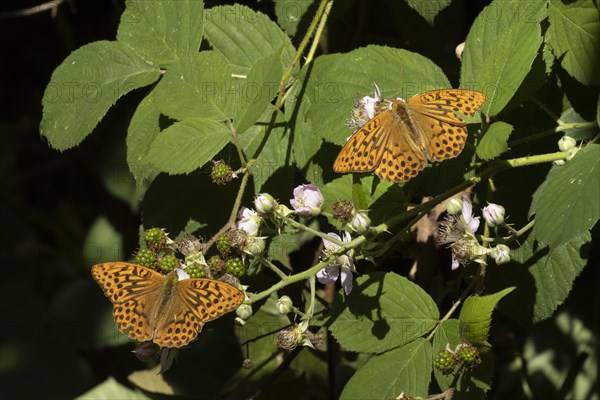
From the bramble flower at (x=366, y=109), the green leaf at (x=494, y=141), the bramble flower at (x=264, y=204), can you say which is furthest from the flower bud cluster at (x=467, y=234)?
the bramble flower at (x=264, y=204)

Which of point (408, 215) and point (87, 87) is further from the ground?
point (87, 87)

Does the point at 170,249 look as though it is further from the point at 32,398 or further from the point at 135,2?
the point at 32,398

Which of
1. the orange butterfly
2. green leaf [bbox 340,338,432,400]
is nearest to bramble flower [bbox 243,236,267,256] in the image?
the orange butterfly

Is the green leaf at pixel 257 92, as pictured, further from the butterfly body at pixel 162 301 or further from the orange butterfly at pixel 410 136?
the butterfly body at pixel 162 301

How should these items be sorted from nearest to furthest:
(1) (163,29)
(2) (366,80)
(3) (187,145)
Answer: (3) (187,145), (2) (366,80), (1) (163,29)

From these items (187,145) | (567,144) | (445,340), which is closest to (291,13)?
(187,145)

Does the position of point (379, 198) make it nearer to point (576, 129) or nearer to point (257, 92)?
point (257, 92)
